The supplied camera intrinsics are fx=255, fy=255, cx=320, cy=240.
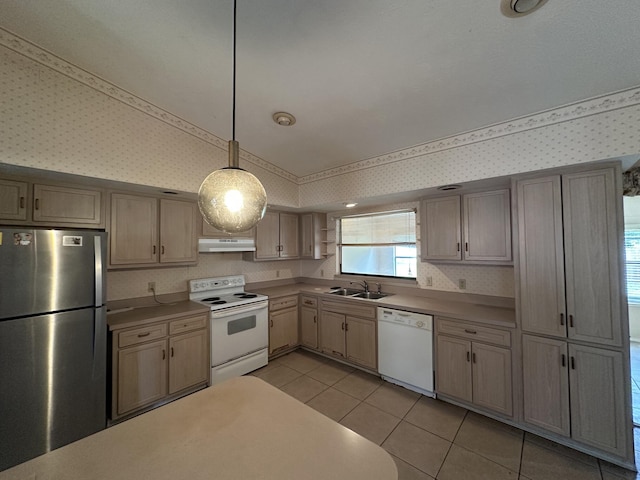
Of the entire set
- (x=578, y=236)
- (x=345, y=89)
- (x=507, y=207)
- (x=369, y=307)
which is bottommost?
(x=369, y=307)

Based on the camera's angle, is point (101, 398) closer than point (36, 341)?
No

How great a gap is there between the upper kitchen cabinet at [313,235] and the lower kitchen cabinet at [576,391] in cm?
277

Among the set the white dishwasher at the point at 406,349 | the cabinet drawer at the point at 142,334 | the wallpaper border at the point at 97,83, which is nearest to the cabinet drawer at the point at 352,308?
the white dishwasher at the point at 406,349

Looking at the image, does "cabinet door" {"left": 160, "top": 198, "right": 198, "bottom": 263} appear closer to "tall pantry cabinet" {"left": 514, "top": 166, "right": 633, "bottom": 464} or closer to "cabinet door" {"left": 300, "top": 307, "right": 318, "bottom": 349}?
"cabinet door" {"left": 300, "top": 307, "right": 318, "bottom": 349}

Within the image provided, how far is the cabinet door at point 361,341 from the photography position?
3051mm

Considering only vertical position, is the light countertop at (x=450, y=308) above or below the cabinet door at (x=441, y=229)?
below

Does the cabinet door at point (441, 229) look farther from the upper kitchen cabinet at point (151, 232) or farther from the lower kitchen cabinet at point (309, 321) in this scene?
the upper kitchen cabinet at point (151, 232)

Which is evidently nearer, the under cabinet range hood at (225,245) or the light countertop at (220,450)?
the light countertop at (220,450)

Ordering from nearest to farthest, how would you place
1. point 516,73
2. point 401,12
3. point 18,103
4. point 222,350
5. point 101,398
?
1. point 401,12
2. point 516,73
3. point 18,103
4. point 101,398
5. point 222,350

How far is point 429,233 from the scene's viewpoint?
294 centimetres

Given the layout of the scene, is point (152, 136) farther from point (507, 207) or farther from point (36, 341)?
point (507, 207)

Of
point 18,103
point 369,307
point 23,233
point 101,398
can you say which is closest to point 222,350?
point 101,398

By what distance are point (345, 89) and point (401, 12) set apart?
27.0 inches

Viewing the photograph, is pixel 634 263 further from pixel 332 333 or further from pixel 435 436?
pixel 332 333
